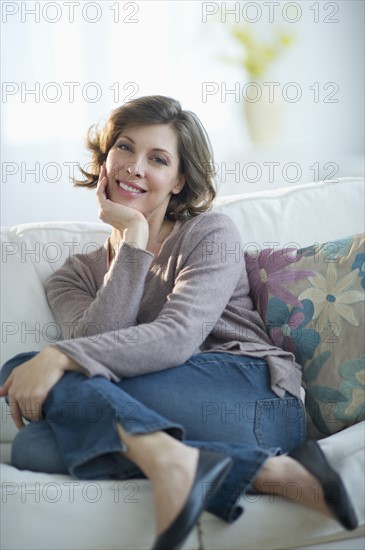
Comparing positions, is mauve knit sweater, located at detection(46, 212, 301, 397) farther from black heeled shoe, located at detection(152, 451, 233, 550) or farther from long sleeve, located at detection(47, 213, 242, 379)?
black heeled shoe, located at detection(152, 451, 233, 550)

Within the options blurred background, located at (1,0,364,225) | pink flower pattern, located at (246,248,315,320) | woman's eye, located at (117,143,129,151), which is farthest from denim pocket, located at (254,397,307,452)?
blurred background, located at (1,0,364,225)

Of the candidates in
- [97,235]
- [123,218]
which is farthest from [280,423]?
[97,235]

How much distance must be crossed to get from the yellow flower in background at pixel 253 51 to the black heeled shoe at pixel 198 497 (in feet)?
7.23

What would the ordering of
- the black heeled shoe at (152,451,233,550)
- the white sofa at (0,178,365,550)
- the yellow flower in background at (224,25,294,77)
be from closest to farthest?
the black heeled shoe at (152,451,233,550) → the white sofa at (0,178,365,550) → the yellow flower in background at (224,25,294,77)

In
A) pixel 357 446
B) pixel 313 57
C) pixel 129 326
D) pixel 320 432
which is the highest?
pixel 313 57

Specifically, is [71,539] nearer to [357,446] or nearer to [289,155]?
[357,446]

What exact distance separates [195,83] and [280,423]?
1.91 meters

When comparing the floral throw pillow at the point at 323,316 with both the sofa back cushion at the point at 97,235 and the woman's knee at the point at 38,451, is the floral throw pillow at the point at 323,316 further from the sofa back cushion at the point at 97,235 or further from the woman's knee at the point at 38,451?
the woman's knee at the point at 38,451

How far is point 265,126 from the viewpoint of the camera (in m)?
3.28

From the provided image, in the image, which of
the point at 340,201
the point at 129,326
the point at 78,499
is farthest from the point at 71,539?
the point at 340,201

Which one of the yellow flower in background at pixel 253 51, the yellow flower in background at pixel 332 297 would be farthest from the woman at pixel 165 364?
the yellow flower in background at pixel 253 51

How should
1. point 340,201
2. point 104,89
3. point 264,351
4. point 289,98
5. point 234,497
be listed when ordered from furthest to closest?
1. point 289,98
2. point 104,89
3. point 340,201
4. point 264,351
5. point 234,497

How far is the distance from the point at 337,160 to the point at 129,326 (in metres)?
1.86

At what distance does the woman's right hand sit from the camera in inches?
72.6
